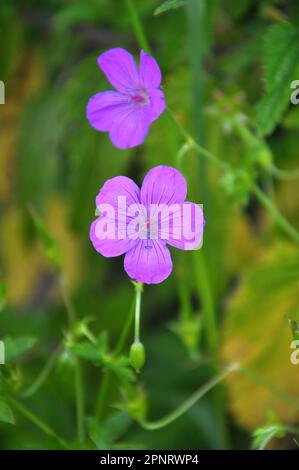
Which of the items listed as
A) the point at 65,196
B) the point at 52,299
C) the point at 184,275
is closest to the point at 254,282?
the point at 184,275

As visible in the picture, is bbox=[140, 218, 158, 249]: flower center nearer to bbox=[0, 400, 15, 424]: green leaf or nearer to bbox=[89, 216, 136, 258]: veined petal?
bbox=[89, 216, 136, 258]: veined petal

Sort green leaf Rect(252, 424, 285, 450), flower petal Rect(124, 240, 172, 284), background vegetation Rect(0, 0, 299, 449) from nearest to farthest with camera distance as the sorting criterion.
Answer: flower petal Rect(124, 240, 172, 284)
green leaf Rect(252, 424, 285, 450)
background vegetation Rect(0, 0, 299, 449)

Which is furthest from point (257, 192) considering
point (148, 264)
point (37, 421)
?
point (37, 421)

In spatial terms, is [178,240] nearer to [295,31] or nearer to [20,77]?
[295,31]

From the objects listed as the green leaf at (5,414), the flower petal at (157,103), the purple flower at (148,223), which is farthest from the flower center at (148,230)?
the green leaf at (5,414)

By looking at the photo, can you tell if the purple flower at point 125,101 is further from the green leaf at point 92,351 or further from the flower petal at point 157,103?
Answer: the green leaf at point 92,351

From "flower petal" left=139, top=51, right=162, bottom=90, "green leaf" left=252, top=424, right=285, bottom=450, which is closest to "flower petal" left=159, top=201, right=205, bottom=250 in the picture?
"flower petal" left=139, top=51, right=162, bottom=90
